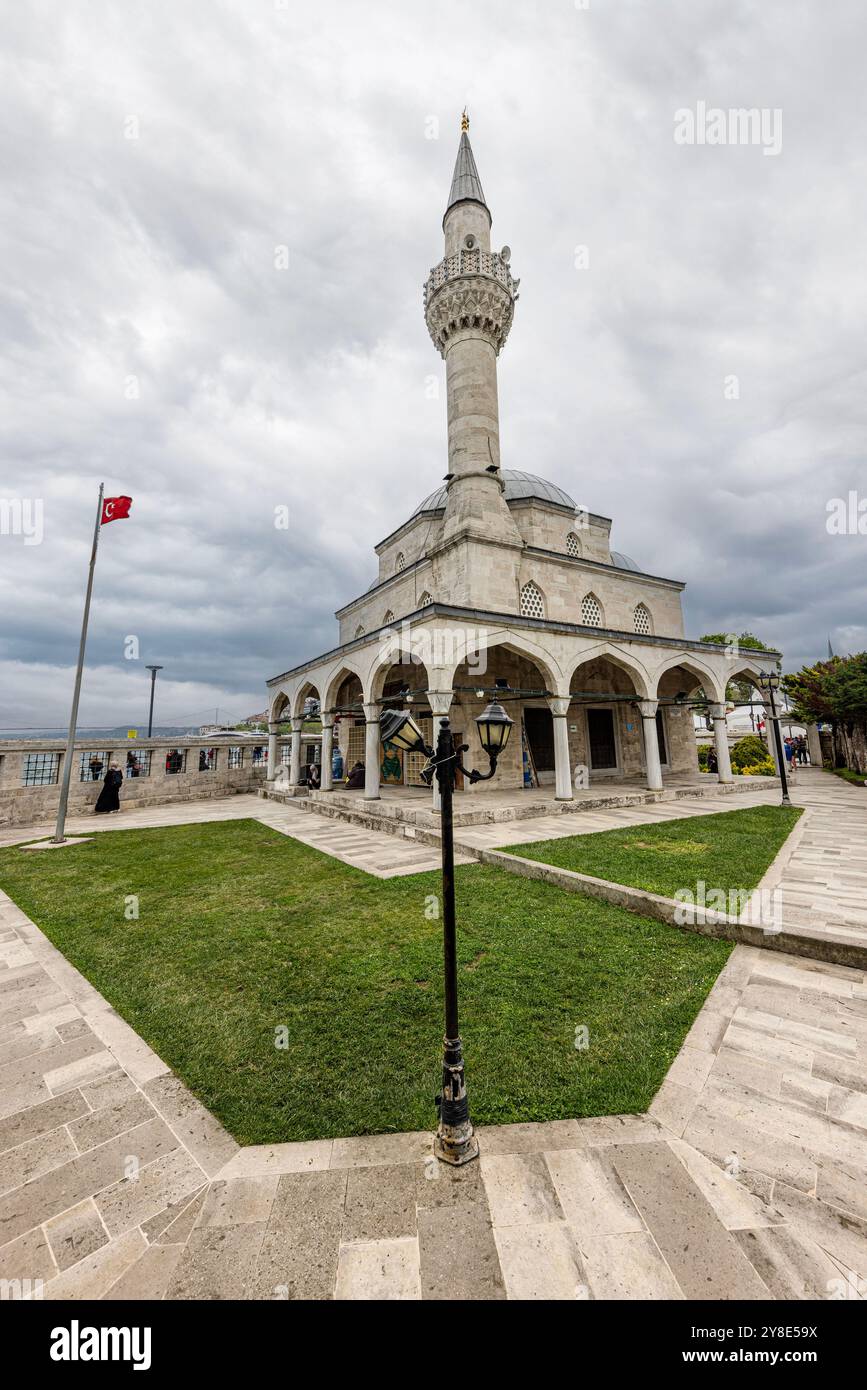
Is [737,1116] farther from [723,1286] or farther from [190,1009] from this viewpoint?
[190,1009]

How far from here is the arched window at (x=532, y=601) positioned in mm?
18797

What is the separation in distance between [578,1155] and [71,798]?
57.6 ft

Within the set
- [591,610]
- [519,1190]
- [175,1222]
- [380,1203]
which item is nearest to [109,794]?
[175,1222]

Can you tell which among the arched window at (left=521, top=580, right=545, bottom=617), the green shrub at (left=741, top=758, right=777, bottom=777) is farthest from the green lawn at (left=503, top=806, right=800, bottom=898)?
the green shrub at (left=741, top=758, right=777, bottom=777)

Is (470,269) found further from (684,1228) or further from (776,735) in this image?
(684,1228)

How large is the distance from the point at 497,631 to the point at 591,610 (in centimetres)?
922

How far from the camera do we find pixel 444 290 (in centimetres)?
1911

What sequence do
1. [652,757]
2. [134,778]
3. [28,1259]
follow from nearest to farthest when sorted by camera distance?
[28,1259] → [652,757] → [134,778]

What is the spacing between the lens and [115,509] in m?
12.3

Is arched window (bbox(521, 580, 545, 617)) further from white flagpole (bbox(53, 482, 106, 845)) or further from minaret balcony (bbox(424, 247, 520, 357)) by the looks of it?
white flagpole (bbox(53, 482, 106, 845))

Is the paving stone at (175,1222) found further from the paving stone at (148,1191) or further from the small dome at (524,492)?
the small dome at (524,492)

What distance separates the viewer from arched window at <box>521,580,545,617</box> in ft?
61.7

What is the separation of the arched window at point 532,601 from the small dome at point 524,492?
4419mm
